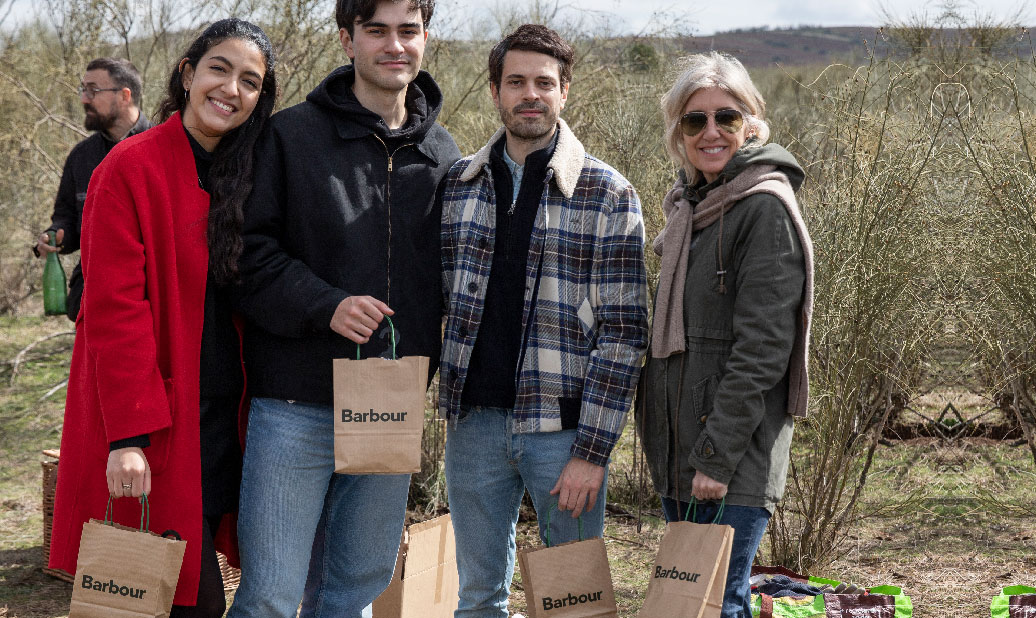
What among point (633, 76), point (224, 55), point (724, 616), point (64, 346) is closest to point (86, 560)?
point (224, 55)

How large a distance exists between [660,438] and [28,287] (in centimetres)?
1105

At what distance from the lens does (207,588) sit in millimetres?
2512

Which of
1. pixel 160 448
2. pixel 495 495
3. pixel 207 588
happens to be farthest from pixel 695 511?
pixel 160 448

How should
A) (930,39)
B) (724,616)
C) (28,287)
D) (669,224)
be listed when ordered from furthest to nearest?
(28,287)
(930,39)
(669,224)
(724,616)

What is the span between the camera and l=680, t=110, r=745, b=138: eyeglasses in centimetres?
260

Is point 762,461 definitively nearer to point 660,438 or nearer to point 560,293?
point 660,438

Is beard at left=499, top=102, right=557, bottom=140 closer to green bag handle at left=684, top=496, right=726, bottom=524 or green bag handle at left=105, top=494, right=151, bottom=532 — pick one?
green bag handle at left=684, top=496, right=726, bottom=524

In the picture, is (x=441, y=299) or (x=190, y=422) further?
(x=441, y=299)

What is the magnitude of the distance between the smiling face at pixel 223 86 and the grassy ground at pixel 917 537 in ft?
8.38

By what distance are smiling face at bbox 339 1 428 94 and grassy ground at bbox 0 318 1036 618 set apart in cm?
250

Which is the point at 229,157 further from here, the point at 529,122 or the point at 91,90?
the point at 91,90

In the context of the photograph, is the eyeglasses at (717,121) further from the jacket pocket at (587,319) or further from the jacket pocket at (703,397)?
the jacket pocket at (703,397)

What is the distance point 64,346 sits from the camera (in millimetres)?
9641

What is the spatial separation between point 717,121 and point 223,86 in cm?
131
